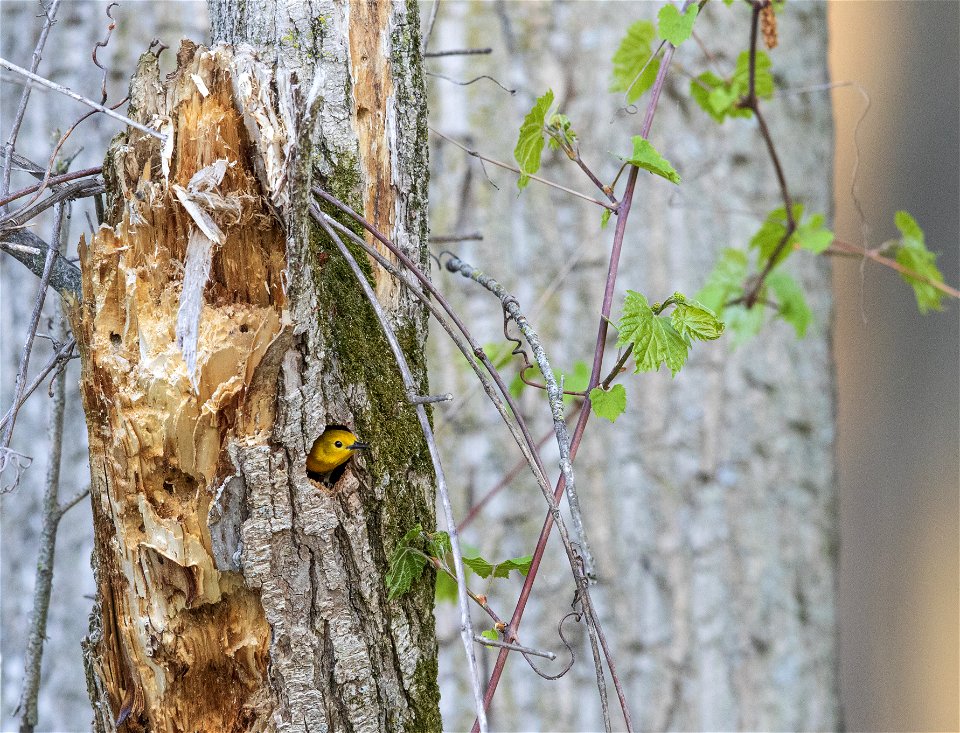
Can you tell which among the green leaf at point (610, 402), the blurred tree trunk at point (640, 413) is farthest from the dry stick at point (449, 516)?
the blurred tree trunk at point (640, 413)

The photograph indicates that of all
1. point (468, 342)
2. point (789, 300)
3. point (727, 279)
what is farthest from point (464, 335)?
point (789, 300)

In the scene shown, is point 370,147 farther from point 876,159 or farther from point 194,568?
point 876,159

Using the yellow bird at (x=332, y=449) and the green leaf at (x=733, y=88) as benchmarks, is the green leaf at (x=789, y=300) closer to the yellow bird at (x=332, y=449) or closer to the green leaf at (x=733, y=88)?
the green leaf at (x=733, y=88)

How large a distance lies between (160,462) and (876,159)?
141 inches

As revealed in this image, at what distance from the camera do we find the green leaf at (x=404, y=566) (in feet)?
3.59

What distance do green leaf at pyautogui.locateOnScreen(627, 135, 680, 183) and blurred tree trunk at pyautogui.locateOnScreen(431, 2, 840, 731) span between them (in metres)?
1.43

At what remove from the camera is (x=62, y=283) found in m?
1.15

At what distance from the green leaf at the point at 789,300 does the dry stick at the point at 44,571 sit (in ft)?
5.62

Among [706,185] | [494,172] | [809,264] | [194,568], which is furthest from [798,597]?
[194,568]

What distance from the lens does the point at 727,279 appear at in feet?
6.91

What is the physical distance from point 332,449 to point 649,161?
60 centimetres

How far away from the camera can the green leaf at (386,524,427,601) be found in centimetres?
110

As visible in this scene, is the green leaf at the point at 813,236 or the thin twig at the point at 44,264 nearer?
the thin twig at the point at 44,264

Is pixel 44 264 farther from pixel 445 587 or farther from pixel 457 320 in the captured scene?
pixel 445 587
